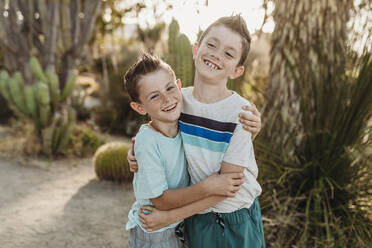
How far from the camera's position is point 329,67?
3145 millimetres

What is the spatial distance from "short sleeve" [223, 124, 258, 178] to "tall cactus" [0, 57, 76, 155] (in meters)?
4.41

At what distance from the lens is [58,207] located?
11.8 feet

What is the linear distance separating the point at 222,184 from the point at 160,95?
456mm

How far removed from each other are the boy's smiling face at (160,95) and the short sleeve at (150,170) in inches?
4.8

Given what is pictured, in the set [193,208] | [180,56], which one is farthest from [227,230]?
[180,56]

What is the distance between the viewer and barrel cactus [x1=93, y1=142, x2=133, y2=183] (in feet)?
14.7

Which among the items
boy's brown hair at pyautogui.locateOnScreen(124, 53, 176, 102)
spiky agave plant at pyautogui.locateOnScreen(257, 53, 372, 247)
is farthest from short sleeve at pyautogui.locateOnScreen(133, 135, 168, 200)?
spiky agave plant at pyautogui.locateOnScreen(257, 53, 372, 247)

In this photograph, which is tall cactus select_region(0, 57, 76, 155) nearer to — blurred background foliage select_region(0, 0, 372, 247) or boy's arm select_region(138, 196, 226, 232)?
blurred background foliage select_region(0, 0, 372, 247)

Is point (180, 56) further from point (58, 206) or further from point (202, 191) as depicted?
point (58, 206)

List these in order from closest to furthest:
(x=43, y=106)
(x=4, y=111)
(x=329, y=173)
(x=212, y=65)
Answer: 1. (x=212, y=65)
2. (x=329, y=173)
3. (x=43, y=106)
4. (x=4, y=111)

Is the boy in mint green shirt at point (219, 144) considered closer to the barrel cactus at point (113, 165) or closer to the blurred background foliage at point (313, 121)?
the blurred background foliage at point (313, 121)

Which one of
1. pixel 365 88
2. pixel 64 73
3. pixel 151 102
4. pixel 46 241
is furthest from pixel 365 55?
pixel 64 73

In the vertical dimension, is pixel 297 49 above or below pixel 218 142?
above

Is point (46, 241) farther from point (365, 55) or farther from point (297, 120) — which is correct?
point (365, 55)
